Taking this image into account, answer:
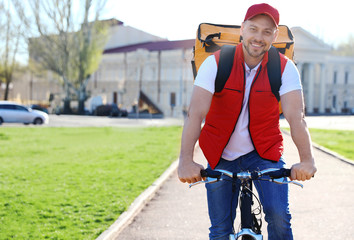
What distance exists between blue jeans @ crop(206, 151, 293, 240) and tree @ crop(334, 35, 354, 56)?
321ft

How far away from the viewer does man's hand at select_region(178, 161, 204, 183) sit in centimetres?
271

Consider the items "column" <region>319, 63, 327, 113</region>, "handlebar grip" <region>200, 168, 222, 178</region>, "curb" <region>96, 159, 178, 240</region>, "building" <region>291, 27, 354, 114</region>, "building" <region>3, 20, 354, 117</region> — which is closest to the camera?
"handlebar grip" <region>200, 168, 222, 178</region>

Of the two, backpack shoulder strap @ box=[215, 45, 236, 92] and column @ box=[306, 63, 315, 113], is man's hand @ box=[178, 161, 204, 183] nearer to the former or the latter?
backpack shoulder strap @ box=[215, 45, 236, 92]

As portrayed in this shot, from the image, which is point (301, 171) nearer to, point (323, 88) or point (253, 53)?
point (253, 53)

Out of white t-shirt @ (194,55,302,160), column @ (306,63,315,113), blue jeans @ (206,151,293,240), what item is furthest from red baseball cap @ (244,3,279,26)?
column @ (306,63,315,113)

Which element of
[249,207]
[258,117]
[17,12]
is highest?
[17,12]

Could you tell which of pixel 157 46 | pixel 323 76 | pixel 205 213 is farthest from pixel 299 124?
pixel 323 76

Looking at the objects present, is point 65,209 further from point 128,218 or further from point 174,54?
point 174,54

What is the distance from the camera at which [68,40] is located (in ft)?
160

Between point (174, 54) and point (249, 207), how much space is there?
59838mm

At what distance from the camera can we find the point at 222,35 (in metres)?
3.36

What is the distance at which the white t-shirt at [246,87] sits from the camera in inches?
112

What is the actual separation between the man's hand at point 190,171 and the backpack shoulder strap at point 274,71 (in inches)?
27.2

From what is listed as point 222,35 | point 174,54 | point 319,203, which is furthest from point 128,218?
point 174,54
